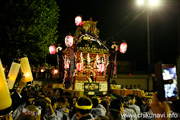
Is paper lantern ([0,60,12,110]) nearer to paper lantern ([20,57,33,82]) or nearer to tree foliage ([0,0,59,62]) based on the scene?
paper lantern ([20,57,33,82])

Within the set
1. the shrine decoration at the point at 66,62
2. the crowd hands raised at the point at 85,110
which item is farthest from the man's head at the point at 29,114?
the shrine decoration at the point at 66,62

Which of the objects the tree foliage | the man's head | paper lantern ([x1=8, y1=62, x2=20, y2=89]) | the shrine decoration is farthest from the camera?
the shrine decoration

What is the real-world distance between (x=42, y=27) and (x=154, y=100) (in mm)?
17770

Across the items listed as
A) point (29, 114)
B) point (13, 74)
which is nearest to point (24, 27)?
point (13, 74)

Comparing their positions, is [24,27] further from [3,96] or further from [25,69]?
[3,96]

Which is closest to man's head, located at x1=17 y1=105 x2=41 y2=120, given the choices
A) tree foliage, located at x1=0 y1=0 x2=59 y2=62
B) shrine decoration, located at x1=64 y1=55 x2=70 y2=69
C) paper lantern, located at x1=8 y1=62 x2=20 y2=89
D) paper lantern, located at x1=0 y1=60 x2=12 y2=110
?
paper lantern, located at x1=0 y1=60 x2=12 y2=110

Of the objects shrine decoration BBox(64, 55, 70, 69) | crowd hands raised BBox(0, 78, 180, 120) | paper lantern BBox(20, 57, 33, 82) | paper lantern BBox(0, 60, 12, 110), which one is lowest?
crowd hands raised BBox(0, 78, 180, 120)

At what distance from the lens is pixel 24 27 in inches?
661

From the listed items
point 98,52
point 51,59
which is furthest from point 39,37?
point 51,59

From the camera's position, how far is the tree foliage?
16.3 metres

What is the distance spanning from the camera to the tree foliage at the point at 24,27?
53.6ft

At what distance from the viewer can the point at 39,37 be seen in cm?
1792

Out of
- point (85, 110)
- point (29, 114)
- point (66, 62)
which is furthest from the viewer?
point (66, 62)

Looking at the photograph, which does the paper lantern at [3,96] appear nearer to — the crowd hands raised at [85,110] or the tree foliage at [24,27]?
the crowd hands raised at [85,110]
